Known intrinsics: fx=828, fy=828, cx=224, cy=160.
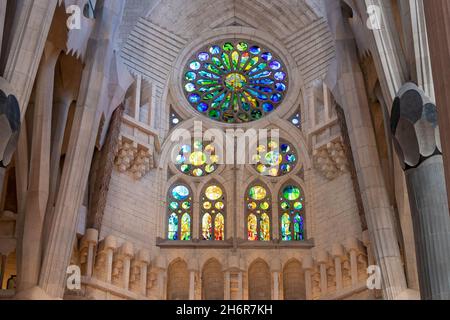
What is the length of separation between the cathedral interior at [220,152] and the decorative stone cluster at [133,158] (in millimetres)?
56

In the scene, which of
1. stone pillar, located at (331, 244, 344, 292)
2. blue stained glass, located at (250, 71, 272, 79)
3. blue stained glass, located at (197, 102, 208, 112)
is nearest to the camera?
stone pillar, located at (331, 244, 344, 292)

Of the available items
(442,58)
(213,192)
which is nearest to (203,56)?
(213,192)

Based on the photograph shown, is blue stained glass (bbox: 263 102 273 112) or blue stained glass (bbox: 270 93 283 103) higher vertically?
blue stained glass (bbox: 270 93 283 103)

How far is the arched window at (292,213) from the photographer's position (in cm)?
2248

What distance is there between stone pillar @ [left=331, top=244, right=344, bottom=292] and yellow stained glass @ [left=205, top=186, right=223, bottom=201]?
3.90 meters

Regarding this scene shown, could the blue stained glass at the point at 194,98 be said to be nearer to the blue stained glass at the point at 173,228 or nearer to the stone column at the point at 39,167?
the blue stained glass at the point at 173,228

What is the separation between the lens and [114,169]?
70.7ft

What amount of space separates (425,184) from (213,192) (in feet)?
32.5

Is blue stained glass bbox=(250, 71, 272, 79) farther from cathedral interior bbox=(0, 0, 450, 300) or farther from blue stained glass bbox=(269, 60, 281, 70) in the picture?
blue stained glass bbox=(269, 60, 281, 70)

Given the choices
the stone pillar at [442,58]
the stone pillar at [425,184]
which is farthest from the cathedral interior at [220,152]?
the stone pillar at [442,58]

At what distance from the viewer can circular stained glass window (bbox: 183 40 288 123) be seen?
24.3m

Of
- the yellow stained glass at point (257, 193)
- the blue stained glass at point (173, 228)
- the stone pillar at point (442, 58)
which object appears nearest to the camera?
the stone pillar at point (442, 58)

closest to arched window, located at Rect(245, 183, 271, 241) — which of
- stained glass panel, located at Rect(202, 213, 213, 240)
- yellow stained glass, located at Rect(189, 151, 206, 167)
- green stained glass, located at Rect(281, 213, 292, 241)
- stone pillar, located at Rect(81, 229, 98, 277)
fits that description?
green stained glass, located at Rect(281, 213, 292, 241)

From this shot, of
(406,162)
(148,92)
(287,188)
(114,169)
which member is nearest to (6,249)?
(114,169)
